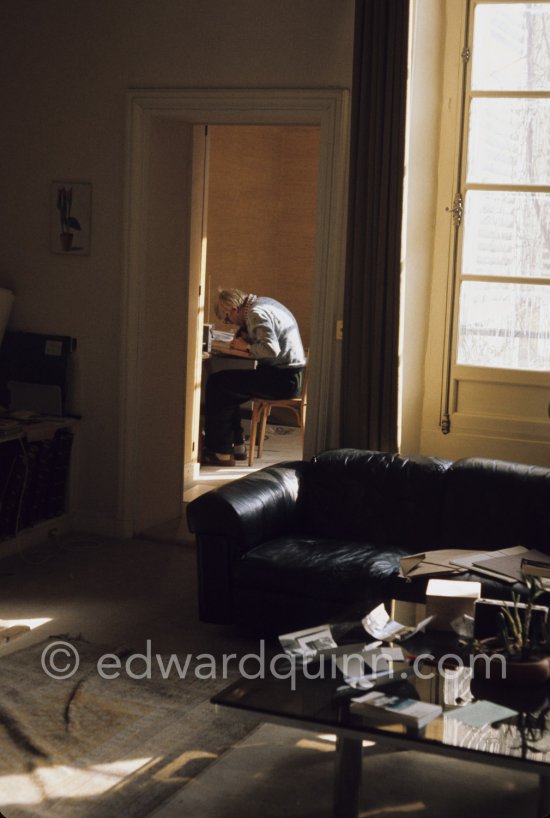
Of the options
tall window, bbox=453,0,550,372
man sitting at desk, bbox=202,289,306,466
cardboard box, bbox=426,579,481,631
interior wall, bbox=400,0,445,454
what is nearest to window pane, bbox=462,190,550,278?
tall window, bbox=453,0,550,372

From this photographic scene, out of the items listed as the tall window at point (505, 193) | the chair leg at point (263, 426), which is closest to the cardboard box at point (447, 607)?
the tall window at point (505, 193)

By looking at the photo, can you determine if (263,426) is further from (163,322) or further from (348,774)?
(348,774)

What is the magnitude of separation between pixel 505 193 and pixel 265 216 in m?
4.71

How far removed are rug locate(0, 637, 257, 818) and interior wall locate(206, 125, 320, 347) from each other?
18.8 feet

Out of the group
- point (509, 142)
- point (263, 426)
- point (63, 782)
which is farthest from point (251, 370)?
point (63, 782)

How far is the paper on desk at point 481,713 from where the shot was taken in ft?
9.38

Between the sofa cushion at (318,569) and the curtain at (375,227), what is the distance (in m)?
1.00

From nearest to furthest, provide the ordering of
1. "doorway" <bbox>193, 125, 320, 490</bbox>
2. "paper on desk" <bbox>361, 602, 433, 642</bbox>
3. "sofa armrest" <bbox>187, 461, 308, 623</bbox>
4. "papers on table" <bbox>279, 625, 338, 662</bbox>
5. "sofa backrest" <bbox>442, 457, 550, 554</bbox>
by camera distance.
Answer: "papers on table" <bbox>279, 625, 338, 662</bbox>
"paper on desk" <bbox>361, 602, 433, 642</bbox>
"sofa armrest" <bbox>187, 461, 308, 623</bbox>
"sofa backrest" <bbox>442, 457, 550, 554</bbox>
"doorway" <bbox>193, 125, 320, 490</bbox>

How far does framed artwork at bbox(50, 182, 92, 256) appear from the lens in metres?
6.02

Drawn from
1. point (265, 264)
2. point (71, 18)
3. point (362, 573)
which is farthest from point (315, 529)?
point (265, 264)

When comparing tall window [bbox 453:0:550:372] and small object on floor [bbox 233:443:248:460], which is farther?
small object on floor [bbox 233:443:248:460]

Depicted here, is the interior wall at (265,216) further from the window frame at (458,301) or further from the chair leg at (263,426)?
the window frame at (458,301)

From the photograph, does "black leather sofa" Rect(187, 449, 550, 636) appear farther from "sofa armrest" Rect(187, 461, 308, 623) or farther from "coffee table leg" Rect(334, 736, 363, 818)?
"coffee table leg" Rect(334, 736, 363, 818)

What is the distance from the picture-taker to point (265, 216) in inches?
390
